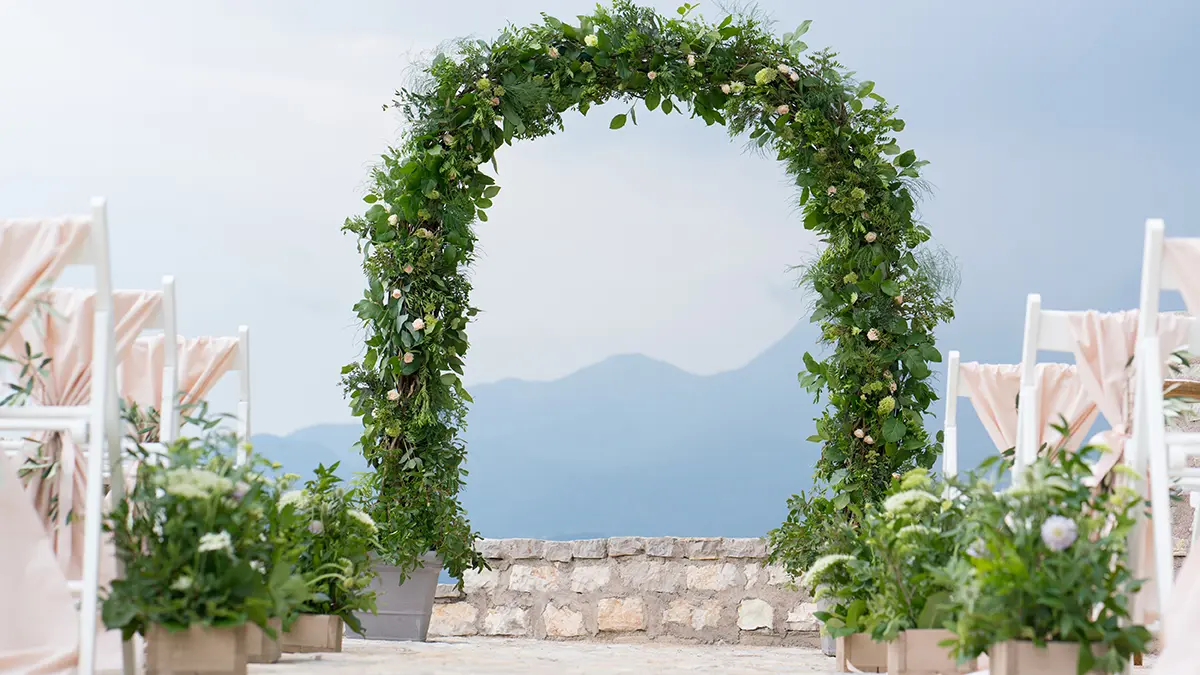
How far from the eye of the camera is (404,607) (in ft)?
16.2

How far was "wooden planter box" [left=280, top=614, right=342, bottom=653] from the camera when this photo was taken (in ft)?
12.8

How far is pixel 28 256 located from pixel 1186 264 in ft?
8.21

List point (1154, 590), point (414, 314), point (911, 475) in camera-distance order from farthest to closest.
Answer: point (414, 314) → point (911, 475) → point (1154, 590)

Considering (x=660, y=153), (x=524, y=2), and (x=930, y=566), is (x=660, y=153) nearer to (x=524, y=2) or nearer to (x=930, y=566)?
(x=524, y=2)

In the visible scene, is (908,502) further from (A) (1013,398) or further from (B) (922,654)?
(A) (1013,398)

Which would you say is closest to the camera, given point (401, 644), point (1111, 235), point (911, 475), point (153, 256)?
point (911, 475)

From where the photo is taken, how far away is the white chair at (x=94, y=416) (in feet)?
8.06

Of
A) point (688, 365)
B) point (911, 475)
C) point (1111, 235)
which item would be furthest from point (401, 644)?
point (1111, 235)

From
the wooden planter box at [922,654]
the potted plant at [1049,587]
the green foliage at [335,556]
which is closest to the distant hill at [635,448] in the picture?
the green foliage at [335,556]

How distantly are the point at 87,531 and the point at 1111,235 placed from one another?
17411 millimetres

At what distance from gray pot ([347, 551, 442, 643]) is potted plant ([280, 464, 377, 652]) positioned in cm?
82

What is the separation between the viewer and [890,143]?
17.3ft

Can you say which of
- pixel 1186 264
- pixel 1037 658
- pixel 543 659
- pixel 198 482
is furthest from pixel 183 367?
pixel 1186 264

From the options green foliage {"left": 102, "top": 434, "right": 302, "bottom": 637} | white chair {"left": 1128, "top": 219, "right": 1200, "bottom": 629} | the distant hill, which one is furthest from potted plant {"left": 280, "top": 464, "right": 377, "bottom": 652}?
the distant hill
